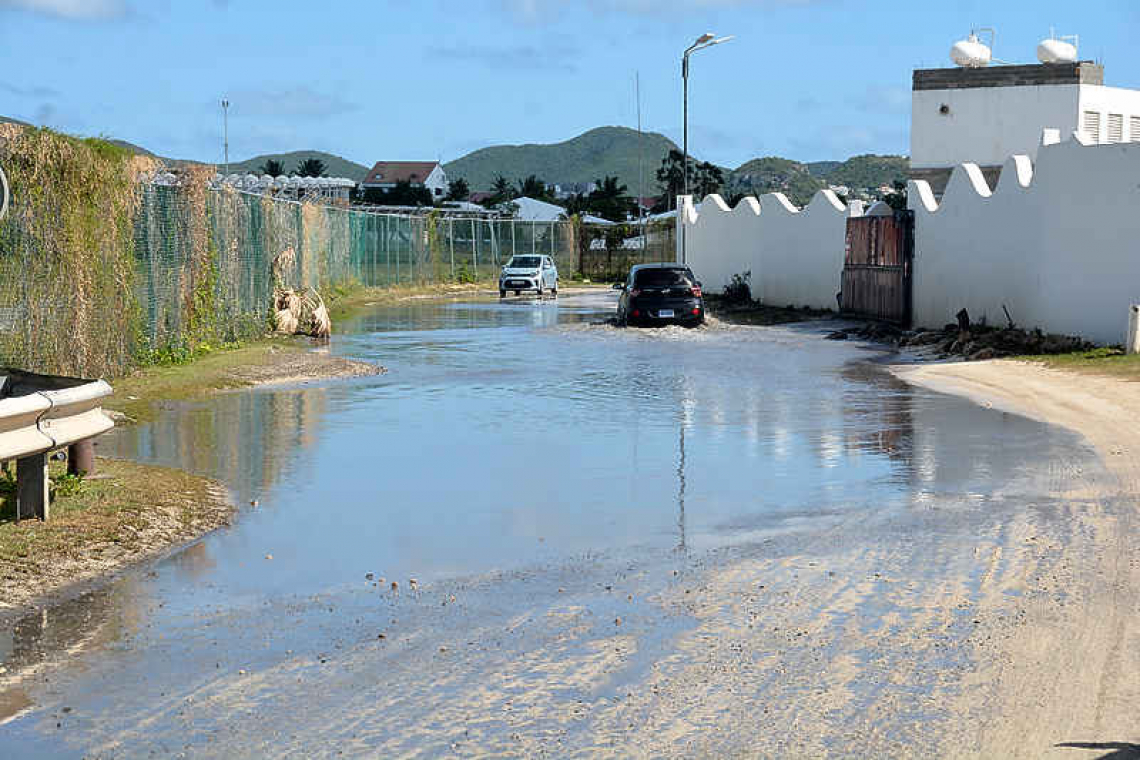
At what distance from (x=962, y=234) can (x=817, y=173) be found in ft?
532

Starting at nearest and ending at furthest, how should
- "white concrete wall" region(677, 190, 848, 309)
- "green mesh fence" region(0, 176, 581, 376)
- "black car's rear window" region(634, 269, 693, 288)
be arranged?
1. "green mesh fence" region(0, 176, 581, 376)
2. "black car's rear window" region(634, 269, 693, 288)
3. "white concrete wall" region(677, 190, 848, 309)

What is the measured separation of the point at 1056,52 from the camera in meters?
53.9

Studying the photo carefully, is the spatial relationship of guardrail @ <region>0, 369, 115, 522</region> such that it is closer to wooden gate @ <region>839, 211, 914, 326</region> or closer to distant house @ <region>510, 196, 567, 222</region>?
wooden gate @ <region>839, 211, 914, 326</region>

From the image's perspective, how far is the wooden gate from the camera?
104 ft

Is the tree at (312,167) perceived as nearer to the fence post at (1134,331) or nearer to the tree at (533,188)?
the tree at (533,188)

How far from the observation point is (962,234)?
28656mm

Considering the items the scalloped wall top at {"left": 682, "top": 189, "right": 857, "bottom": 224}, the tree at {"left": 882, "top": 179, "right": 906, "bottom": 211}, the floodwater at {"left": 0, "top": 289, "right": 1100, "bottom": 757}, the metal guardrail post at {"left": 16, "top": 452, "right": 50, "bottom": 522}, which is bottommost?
the floodwater at {"left": 0, "top": 289, "right": 1100, "bottom": 757}

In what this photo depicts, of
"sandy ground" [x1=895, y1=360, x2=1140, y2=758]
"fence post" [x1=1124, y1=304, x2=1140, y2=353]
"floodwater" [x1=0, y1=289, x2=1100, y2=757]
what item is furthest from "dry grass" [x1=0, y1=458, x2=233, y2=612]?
"fence post" [x1=1124, y1=304, x2=1140, y2=353]

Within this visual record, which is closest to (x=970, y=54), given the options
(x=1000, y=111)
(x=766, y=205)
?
(x=1000, y=111)

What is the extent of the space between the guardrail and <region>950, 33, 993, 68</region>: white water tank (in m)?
50.5

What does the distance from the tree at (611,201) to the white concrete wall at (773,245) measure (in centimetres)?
7932

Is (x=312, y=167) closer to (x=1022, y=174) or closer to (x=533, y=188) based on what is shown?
(x=533, y=188)

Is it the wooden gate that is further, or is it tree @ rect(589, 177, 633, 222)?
tree @ rect(589, 177, 633, 222)

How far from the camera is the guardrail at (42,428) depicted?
8.98 metres
